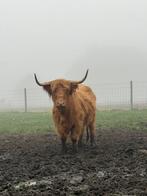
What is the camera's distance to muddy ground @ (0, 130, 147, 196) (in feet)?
25.9

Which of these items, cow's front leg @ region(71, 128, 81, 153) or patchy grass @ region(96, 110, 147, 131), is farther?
patchy grass @ region(96, 110, 147, 131)

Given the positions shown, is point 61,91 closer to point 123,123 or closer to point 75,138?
point 75,138

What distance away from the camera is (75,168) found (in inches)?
395

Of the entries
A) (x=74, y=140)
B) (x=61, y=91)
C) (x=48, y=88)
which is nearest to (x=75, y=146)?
(x=74, y=140)

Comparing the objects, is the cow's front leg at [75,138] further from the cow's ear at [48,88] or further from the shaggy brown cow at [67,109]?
the cow's ear at [48,88]

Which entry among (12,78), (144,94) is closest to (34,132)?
(144,94)

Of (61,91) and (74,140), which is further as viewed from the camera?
(74,140)

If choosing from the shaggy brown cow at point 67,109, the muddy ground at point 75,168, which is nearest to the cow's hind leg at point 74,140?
the shaggy brown cow at point 67,109

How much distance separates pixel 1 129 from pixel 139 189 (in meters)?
12.5

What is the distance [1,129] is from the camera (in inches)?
771

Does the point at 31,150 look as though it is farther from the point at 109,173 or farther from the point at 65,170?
the point at 109,173

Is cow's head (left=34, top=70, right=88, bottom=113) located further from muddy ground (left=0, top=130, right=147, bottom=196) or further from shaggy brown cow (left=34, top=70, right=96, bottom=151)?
muddy ground (left=0, top=130, right=147, bottom=196)

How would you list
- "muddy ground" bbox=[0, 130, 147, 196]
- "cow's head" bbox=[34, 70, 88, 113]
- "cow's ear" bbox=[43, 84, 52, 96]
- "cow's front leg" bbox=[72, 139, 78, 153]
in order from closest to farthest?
"muddy ground" bbox=[0, 130, 147, 196], "cow's head" bbox=[34, 70, 88, 113], "cow's front leg" bbox=[72, 139, 78, 153], "cow's ear" bbox=[43, 84, 52, 96]

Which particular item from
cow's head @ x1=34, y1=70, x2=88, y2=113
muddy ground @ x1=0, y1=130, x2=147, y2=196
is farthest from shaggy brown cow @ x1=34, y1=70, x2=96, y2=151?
muddy ground @ x1=0, y1=130, x2=147, y2=196
